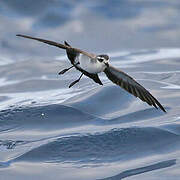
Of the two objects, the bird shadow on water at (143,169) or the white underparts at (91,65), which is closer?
the bird shadow on water at (143,169)

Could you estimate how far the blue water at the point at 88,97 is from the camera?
7.65m

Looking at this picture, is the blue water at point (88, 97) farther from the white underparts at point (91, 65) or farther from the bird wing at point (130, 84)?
the white underparts at point (91, 65)

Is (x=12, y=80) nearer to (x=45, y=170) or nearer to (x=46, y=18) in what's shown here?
(x=46, y=18)

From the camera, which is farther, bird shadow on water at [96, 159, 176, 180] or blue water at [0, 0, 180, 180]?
blue water at [0, 0, 180, 180]

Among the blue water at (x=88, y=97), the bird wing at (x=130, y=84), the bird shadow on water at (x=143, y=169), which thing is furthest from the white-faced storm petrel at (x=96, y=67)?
A: the bird shadow on water at (x=143, y=169)

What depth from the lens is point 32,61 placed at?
49.6 feet

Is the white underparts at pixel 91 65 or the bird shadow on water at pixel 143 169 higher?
the white underparts at pixel 91 65

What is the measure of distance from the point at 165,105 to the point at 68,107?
1.48m

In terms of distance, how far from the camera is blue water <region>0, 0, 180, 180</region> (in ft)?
25.1

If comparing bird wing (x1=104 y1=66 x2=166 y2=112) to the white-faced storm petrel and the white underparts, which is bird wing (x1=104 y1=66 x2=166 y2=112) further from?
the white underparts

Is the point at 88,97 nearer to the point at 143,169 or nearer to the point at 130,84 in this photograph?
the point at 130,84

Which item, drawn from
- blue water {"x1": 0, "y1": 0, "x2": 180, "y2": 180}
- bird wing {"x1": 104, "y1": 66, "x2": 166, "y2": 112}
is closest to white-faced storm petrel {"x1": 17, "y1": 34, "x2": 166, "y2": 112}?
bird wing {"x1": 104, "y1": 66, "x2": 166, "y2": 112}

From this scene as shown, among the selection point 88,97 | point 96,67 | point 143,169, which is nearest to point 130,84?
point 96,67

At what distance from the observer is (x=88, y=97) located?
1091cm
